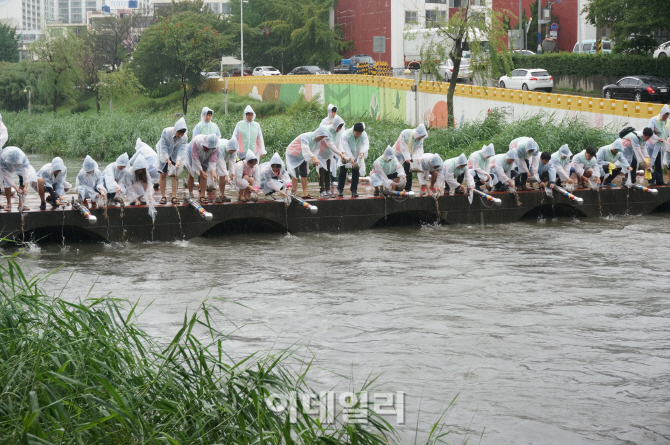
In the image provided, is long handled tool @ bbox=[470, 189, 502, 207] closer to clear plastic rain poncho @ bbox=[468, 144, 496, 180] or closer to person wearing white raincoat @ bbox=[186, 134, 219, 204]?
clear plastic rain poncho @ bbox=[468, 144, 496, 180]

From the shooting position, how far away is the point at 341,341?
30.9 feet

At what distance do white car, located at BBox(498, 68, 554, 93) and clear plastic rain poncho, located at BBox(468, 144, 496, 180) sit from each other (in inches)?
867

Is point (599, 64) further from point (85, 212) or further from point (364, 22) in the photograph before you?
point (85, 212)

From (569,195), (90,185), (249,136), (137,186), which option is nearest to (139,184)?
(137,186)

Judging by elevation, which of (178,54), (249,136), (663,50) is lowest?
(249,136)

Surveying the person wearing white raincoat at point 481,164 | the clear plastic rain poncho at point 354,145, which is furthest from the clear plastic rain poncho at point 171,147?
the person wearing white raincoat at point 481,164

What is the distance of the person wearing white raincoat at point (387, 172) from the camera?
16094 mm

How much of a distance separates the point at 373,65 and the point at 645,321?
41.1 m

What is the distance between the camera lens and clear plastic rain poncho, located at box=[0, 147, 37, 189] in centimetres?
1423

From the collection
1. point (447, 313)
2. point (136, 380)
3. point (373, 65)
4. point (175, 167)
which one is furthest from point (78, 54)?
point (136, 380)

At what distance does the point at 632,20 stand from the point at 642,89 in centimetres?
489

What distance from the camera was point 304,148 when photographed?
1588cm

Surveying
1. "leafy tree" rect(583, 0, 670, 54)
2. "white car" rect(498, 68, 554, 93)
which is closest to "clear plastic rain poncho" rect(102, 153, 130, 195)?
"leafy tree" rect(583, 0, 670, 54)

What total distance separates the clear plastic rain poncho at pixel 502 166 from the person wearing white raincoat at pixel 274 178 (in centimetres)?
431
